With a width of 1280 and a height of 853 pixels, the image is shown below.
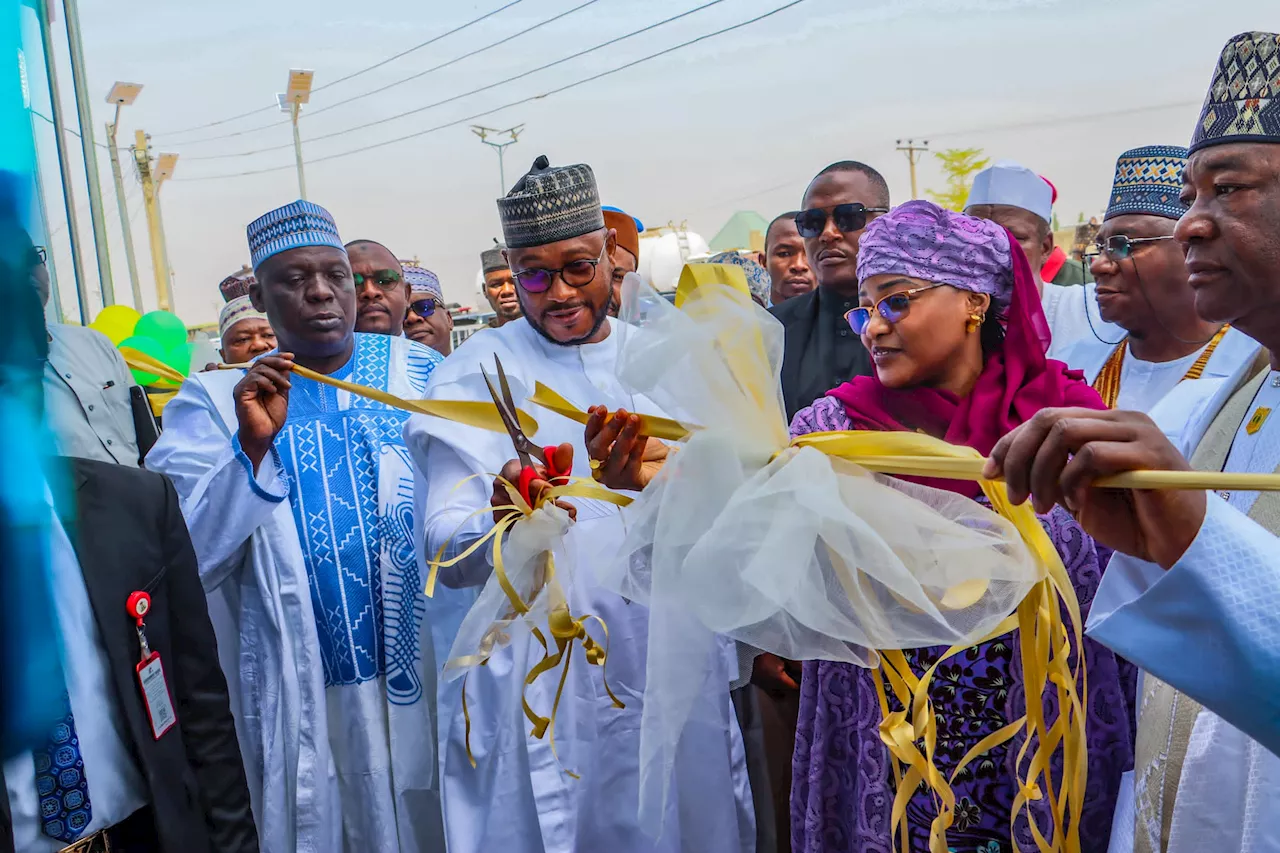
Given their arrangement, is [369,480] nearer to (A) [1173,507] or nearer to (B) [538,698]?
(B) [538,698]

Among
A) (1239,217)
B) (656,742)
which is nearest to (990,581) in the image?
(656,742)

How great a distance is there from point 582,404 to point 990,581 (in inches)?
68.3

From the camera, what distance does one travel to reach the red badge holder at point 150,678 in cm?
231

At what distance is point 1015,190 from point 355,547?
366 cm

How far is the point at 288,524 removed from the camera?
3.29m

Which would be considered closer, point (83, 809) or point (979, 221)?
point (83, 809)

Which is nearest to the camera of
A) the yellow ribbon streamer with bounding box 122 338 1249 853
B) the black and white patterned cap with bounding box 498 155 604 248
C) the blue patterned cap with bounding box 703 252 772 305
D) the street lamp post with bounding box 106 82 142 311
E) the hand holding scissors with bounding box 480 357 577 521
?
the yellow ribbon streamer with bounding box 122 338 1249 853

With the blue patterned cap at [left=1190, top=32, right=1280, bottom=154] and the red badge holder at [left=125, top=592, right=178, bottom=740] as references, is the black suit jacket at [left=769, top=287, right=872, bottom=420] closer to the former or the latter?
the blue patterned cap at [left=1190, top=32, right=1280, bottom=154]

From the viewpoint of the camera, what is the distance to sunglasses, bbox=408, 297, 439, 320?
628 centimetres

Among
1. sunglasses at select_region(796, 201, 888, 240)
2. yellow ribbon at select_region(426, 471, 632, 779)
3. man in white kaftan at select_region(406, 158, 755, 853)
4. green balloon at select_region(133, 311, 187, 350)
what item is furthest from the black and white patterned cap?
green balloon at select_region(133, 311, 187, 350)

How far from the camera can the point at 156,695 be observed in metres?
2.35

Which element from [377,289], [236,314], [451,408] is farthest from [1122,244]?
[236,314]

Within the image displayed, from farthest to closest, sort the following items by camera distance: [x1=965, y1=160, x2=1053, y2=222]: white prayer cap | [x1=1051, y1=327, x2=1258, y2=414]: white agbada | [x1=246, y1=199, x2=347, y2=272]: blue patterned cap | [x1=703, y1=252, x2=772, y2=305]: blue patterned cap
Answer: [x1=703, y1=252, x2=772, y2=305]: blue patterned cap, [x1=965, y1=160, x2=1053, y2=222]: white prayer cap, [x1=246, y1=199, x2=347, y2=272]: blue patterned cap, [x1=1051, y1=327, x2=1258, y2=414]: white agbada

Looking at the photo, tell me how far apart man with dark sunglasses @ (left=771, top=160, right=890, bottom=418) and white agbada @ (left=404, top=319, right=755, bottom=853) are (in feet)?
3.87
